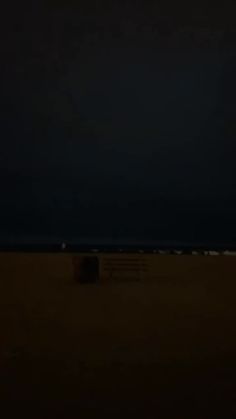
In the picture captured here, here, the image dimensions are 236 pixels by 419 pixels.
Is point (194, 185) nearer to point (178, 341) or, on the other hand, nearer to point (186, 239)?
point (186, 239)

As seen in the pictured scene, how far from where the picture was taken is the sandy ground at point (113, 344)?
125 cm

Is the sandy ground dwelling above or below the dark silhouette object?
below

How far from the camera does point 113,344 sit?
1278 millimetres

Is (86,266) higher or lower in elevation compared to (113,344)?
higher

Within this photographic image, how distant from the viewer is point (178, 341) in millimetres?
1294

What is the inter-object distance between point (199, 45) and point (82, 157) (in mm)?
357

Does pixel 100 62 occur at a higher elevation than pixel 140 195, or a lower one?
higher

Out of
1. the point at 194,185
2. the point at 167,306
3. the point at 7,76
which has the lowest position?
the point at 167,306

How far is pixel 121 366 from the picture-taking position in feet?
4.17

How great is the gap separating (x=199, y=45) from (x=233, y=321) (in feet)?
1.99

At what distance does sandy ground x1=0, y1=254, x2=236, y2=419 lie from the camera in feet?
4.09

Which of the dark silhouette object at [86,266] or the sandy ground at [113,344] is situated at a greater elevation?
the dark silhouette object at [86,266]

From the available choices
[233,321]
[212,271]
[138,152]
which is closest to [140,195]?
[138,152]

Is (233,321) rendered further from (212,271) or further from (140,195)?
(140,195)
